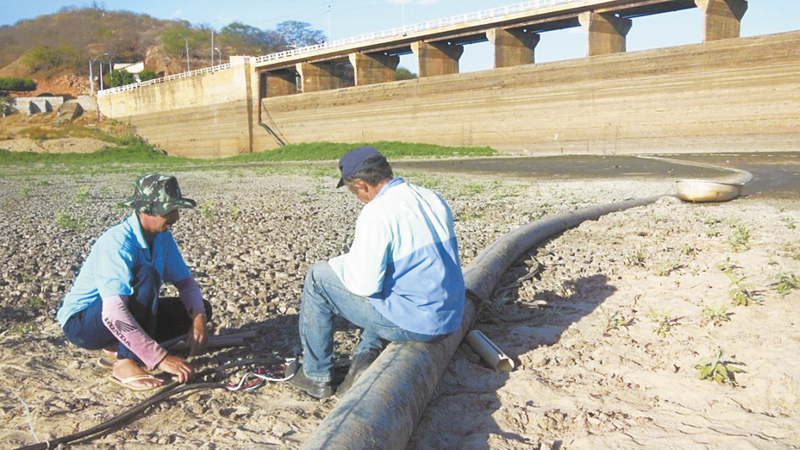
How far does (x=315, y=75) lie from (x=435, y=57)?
10.0 m

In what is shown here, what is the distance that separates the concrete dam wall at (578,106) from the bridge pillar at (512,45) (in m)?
1.32

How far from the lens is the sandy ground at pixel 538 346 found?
2.96 metres

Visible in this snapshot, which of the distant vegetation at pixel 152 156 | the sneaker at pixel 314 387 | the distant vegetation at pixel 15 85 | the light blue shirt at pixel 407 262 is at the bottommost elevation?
the sneaker at pixel 314 387

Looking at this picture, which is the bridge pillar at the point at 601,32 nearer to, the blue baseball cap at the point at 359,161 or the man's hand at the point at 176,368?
the blue baseball cap at the point at 359,161

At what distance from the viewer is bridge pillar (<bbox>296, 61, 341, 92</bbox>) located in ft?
141

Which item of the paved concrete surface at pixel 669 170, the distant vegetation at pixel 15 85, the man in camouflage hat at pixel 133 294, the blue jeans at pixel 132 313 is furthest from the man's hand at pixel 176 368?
the distant vegetation at pixel 15 85

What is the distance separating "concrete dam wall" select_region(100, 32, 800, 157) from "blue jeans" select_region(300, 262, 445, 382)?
23528mm

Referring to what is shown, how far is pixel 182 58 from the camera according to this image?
2908 inches

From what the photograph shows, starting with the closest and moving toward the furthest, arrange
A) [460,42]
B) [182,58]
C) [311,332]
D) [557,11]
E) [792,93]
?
[311,332]
[792,93]
[557,11]
[460,42]
[182,58]

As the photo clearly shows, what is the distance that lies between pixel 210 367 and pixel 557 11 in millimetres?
28756

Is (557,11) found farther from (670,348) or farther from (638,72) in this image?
(670,348)

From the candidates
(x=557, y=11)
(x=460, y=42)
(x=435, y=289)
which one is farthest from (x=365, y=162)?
(x=460, y=42)

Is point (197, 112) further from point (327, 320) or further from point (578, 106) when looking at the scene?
point (327, 320)

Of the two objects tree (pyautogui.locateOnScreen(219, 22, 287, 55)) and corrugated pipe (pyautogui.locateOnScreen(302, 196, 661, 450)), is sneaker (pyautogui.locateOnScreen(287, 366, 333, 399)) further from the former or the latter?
tree (pyautogui.locateOnScreen(219, 22, 287, 55))
